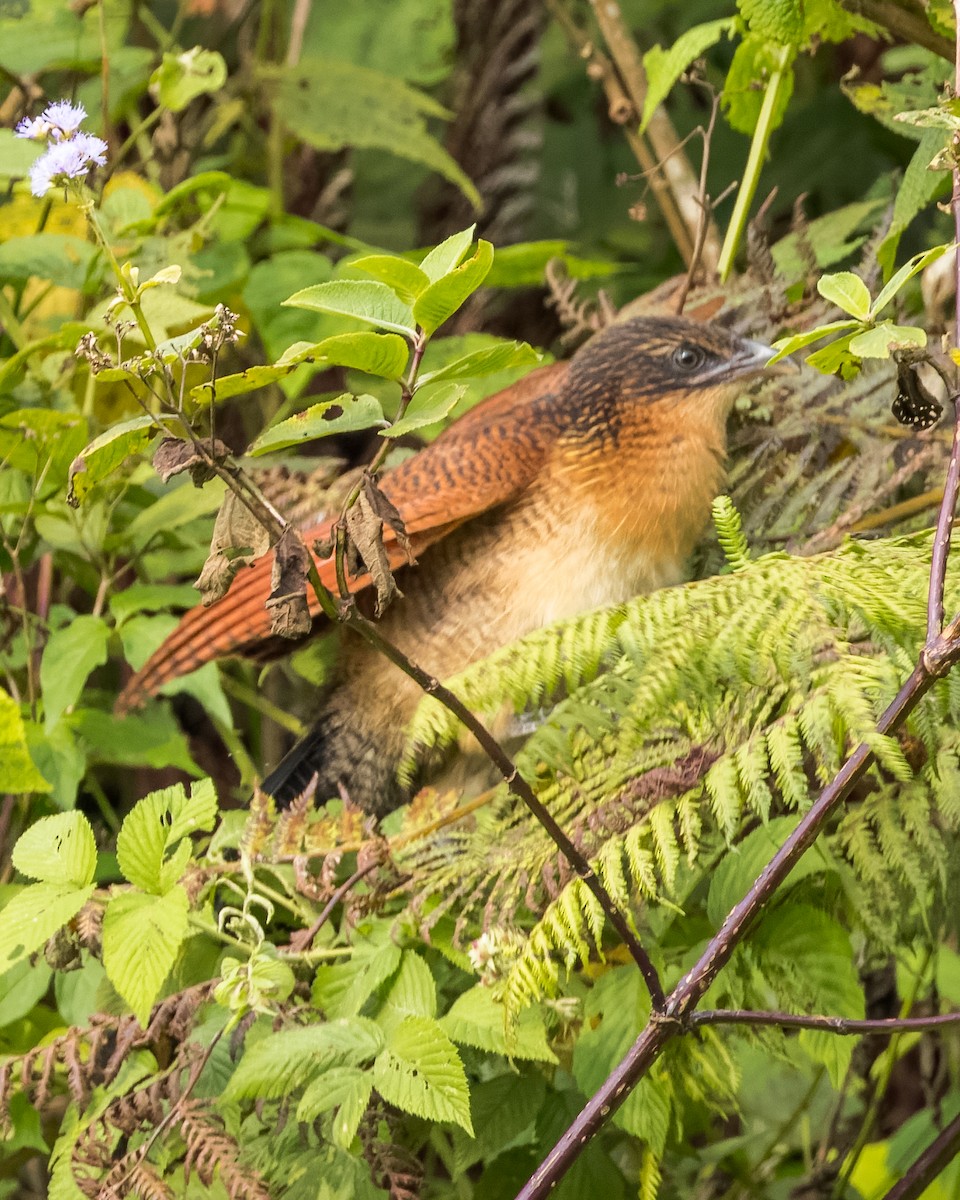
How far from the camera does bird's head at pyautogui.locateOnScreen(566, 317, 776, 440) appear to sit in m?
1.27

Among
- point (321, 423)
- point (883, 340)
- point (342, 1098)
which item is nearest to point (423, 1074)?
point (342, 1098)

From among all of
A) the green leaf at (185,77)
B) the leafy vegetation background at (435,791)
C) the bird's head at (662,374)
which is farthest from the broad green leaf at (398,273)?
the green leaf at (185,77)

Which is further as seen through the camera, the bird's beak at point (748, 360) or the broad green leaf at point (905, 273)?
the bird's beak at point (748, 360)

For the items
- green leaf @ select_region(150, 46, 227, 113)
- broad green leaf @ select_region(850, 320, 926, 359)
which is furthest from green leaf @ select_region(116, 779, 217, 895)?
green leaf @ select_region(150, 46, 227, 113)

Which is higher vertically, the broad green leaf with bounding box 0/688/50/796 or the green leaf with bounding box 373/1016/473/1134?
the broad green leaf with bounding box 0/688/50/796

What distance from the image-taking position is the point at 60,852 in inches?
36.0

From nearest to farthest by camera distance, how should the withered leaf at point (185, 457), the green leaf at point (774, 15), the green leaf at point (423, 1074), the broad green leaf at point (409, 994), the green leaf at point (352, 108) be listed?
the withered leaf at point (185, 457) → the green leaf at point (423, 1074) → the broad green leaf at point (409, 994) → the green leaf at point (774, 15) → the green leaf at point (352, 108)

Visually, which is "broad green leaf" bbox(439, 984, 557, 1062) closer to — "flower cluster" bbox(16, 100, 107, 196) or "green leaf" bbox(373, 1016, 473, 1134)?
"green leaf" bbox(373, 1016, 473, 1134)

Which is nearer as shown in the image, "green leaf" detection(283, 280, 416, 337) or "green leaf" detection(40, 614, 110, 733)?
"green leaf" detection(283, 280, 416, 337)

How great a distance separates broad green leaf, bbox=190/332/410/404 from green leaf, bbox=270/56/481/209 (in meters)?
1.10

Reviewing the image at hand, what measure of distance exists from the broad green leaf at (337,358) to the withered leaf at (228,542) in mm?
60

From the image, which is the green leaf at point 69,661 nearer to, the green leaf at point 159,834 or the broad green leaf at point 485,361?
the green leaf at point 159,834

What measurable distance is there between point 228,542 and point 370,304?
153 millimetres

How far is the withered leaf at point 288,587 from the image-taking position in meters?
0.68
